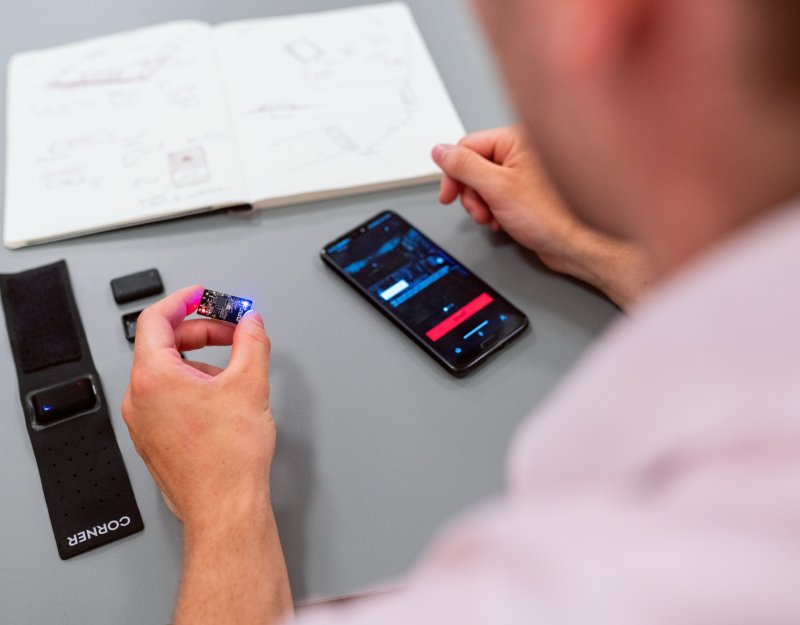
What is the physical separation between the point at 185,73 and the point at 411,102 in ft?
0.99

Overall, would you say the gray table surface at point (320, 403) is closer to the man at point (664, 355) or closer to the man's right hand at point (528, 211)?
the man's right hand at point (528, 211)

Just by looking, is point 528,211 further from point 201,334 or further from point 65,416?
point 65,416

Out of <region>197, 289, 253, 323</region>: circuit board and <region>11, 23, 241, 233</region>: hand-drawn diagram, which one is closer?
<region>197, 289, 253, 323</region>: circuit board

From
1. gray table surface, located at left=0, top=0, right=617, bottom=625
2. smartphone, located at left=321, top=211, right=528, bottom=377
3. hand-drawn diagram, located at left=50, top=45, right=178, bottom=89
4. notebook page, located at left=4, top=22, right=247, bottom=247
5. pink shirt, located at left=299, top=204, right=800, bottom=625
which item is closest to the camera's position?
pink shirt, located at left=299, top=204, right=800, bottom=625

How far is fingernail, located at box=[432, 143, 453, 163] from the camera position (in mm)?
932

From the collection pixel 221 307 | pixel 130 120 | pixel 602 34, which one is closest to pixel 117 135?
pixel 130 120

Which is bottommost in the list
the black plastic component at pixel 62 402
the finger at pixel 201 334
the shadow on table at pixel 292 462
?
the shadow on table at pixel 292 462

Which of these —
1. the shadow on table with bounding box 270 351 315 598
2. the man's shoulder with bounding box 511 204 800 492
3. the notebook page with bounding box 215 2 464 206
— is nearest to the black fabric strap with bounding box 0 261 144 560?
the shadow on table with bounding box 270 351 315 598

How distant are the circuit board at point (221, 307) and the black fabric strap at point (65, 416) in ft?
0.43

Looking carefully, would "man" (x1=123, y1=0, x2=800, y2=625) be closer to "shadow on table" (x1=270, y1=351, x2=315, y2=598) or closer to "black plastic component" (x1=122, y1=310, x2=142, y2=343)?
"shadow on table" (x1=270, y1=351, x2=315, y2=598)

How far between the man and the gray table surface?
214mm

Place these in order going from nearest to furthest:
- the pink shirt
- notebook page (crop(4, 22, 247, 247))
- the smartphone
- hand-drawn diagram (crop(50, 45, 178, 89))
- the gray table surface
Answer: the pink shirt, the gray table surface, the smartphone, notebook page (crop(4, 22, 247, 247)), hand-drawn diagram (crop(50, 45, 178, 89))

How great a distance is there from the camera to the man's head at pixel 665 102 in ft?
1.20

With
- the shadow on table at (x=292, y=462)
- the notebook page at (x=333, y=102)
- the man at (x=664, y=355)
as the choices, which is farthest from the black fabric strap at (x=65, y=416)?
the man at (x=664, y=355)
